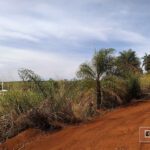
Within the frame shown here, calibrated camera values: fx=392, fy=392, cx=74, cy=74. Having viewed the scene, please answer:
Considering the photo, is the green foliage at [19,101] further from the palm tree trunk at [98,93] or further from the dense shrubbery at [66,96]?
the palm tree trunk at [98,93]

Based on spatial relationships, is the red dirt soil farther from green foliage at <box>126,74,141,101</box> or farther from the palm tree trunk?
green foliage at <box>126,74,141,101</box>

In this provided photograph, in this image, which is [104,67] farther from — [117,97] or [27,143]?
[27,143]

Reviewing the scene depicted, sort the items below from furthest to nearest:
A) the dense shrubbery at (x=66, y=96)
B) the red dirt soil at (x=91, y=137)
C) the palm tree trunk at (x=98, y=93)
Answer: the palm tree trunk at (x=98, y=93) → the dense shrubbery at (x=66, y=96) → the red dirt soil at (x=91, y=137)

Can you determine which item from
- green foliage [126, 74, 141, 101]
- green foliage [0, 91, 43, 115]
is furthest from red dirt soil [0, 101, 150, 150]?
green foliage [126, 74, 141, 101]

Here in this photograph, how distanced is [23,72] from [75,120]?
2.11 m

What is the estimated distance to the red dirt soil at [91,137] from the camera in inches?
231

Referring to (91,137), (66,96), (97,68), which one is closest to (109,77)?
Result: (97,68)

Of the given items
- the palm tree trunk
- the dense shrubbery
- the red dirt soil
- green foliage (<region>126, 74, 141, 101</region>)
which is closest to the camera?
the red dirt soil

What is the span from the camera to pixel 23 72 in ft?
31.8

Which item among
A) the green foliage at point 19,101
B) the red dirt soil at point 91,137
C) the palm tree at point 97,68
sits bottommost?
the red dirt soil at point 91,137

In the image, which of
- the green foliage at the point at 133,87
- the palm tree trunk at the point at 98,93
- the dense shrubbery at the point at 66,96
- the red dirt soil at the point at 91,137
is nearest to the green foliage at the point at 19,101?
the dense shrubbery at the point at 66,96

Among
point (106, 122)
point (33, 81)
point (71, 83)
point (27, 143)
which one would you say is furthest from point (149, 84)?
point (27, 143)

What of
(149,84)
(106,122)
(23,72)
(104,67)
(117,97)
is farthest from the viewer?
(149,84)

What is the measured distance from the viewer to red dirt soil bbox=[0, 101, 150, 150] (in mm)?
5855
